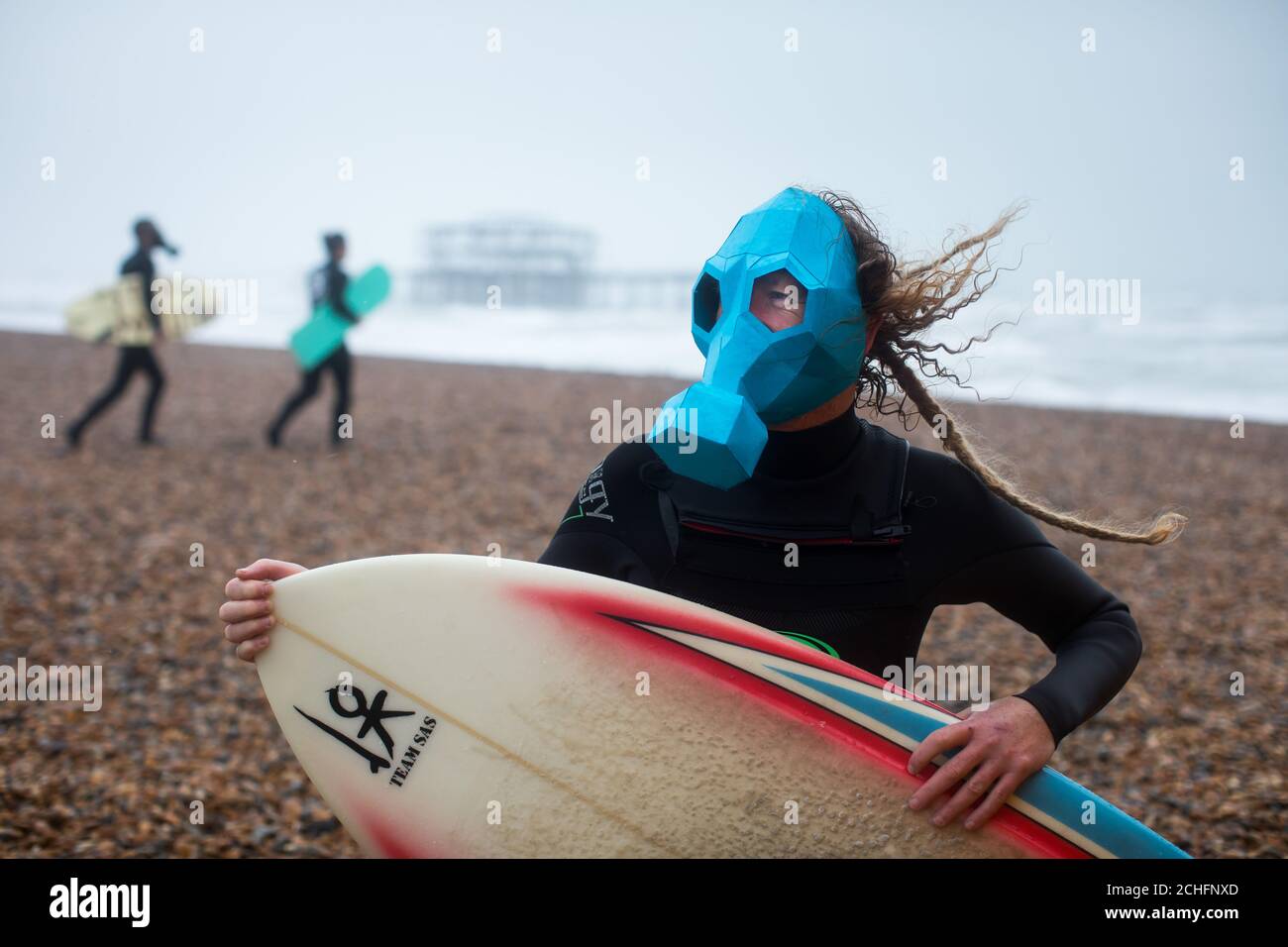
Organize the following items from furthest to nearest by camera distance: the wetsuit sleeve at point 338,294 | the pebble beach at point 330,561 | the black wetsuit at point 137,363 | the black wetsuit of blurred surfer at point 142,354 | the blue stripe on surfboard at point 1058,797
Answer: the wetsuit sleeve at point 338,294 < the black wetsuit at point 137,363 < the black wetsuit of blurred surfer at point 142,354 < the pebble beach at point 330,561 < the blue stripe on surfboard at point 1058,797

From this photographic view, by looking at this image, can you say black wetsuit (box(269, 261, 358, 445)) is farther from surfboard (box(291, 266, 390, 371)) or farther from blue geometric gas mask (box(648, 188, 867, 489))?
blue geometric gas mask (box(648, 188, 867, 489))

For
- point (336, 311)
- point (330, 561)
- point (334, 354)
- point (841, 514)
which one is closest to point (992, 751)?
point (841, 514)

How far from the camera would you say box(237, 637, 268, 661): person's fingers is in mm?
1864

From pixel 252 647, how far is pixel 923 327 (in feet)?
→ 4.38

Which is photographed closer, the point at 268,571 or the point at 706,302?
the point at 706,302

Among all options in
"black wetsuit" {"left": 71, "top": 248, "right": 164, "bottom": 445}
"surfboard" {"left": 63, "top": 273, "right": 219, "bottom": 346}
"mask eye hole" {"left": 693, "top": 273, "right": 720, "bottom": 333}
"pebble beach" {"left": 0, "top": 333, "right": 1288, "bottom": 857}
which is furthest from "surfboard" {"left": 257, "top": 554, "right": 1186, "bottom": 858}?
"surfboard" {"left": 63, "top": 273, "right": 219, "bottom": 346}

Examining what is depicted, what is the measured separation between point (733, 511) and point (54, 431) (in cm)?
1055

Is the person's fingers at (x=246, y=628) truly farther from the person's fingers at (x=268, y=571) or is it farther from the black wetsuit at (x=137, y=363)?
the black wetsuit at (x=137, y=363)

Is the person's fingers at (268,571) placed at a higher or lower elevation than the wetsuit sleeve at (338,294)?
lower

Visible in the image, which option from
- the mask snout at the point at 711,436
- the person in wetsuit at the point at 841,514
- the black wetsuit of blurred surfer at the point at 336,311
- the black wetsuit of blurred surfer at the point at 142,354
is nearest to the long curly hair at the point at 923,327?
the person in wetsuit at the point at 841,514

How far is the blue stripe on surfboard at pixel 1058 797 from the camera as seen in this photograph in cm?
166

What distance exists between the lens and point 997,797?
1563mm

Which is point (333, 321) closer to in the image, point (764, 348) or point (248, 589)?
point (248, 589)
